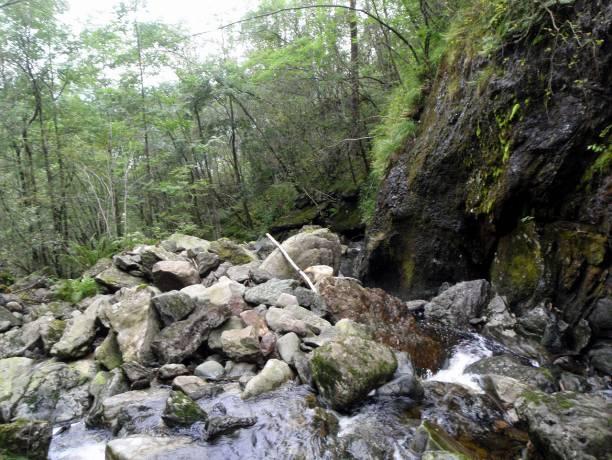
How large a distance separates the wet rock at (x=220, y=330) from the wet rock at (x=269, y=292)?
786 mm

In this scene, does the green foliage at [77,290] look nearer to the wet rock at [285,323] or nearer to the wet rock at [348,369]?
the wet rock at [285,323]

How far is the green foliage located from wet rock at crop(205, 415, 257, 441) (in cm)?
555

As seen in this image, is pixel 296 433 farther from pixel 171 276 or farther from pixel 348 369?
pixel 171 276

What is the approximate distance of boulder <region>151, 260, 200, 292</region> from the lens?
24.2ft

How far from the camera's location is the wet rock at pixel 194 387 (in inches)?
179

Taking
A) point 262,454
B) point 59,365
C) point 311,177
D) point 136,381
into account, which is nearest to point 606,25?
point 262,454

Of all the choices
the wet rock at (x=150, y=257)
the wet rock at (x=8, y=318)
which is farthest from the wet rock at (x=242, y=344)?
A: the wet rock at (x=8, y=318)

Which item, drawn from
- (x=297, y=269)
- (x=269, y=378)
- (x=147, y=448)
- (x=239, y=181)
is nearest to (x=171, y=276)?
(x=297, y=269)

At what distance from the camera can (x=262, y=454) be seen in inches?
139

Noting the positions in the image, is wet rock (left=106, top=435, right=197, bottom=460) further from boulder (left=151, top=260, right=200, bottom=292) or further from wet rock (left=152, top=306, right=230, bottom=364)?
boulder (left=151, top=260, right=200, bottom=292)

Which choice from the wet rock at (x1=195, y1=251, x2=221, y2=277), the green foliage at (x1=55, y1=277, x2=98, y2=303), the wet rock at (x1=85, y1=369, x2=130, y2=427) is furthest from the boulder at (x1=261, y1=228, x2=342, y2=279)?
the wet rock at (x1=85, y1=369, x2=130, y2=427)

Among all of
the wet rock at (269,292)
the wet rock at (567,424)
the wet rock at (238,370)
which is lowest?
the wet rock at (238,370)

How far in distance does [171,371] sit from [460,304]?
4678 millimetres

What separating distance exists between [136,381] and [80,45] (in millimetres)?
12035
